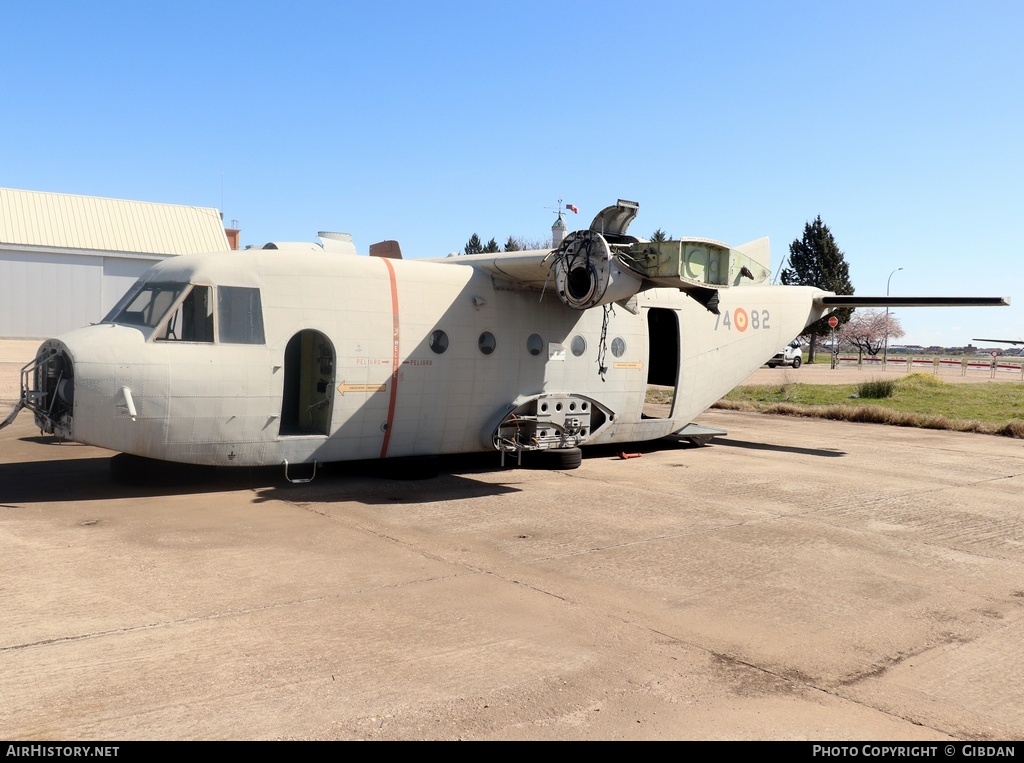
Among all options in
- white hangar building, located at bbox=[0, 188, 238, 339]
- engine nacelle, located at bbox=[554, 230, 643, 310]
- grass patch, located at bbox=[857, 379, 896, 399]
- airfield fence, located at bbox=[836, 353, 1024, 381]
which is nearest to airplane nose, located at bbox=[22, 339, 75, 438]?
engine nacelle, located at bbox=[554, 230, 643, 310]

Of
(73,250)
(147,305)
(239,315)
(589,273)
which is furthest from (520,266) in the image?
(73,250)

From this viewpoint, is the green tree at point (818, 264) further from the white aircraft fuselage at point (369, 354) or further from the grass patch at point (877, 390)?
the white aircraft fuselage at point (369, 354)

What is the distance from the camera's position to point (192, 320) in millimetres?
9562

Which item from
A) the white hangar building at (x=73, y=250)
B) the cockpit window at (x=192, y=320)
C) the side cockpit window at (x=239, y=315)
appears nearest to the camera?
the cockpit window at (x=192, y=320)

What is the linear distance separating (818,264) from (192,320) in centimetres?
7441

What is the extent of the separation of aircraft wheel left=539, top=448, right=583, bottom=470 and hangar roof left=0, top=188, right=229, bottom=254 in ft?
110

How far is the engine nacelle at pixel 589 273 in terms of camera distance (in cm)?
1055

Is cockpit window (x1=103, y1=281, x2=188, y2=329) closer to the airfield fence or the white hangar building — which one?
the white hangar building

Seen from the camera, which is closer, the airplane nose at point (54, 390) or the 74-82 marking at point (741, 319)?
the airplane nose at point (54, 390)

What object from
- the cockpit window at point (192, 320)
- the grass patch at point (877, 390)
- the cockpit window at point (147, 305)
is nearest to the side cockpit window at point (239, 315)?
the cockpit window at point (192, 320)

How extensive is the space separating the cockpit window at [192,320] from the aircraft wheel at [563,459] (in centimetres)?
569

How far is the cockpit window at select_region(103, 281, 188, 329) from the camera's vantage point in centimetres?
956

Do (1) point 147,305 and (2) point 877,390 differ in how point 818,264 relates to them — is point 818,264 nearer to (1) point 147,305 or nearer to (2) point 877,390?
(2) point 877,390

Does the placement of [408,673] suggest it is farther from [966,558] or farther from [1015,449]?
[1015,449]
